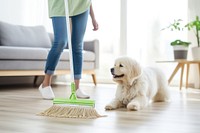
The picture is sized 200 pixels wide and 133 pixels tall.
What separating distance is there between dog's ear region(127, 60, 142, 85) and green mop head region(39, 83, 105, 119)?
17.2 inches

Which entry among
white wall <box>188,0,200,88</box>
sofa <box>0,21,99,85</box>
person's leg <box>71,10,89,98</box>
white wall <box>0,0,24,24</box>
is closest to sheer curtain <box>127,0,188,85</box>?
white wall <box>188,0,200,88</box>

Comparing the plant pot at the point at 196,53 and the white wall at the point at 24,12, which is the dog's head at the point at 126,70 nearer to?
the plant pot at the point at 196,53

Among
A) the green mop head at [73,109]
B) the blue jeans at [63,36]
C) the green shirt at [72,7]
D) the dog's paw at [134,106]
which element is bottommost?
the dog's paw at [134,106]

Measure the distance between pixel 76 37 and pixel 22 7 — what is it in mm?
2747

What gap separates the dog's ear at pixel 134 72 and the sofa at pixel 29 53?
1.65 metres

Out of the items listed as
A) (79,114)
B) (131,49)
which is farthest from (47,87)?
(131,49)

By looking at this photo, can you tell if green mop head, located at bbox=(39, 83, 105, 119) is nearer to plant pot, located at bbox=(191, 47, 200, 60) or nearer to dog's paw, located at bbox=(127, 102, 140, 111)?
dog's paw, located at bbox=(127, 102, 140, 111)

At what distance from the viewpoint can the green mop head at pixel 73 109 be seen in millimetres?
1591

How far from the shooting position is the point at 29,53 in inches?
135

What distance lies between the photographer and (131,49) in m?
4.47

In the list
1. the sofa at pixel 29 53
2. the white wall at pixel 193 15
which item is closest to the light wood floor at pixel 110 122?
the sofa at pixel 29 53

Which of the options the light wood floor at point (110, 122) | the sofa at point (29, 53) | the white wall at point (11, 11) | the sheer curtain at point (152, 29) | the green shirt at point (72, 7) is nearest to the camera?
the light wood floor at point (110, 122)

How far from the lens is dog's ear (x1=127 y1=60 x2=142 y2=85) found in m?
1.98

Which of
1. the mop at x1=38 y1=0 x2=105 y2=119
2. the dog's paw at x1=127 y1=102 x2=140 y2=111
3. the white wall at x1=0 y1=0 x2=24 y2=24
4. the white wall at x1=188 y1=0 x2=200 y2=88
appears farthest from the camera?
the white wall at x1=0 y1=0 x2=24 y2=24
